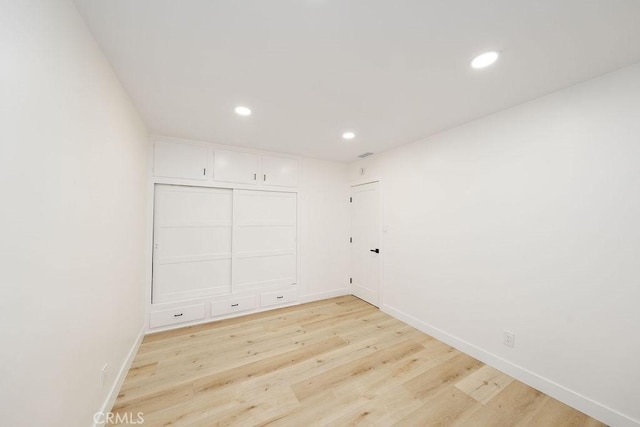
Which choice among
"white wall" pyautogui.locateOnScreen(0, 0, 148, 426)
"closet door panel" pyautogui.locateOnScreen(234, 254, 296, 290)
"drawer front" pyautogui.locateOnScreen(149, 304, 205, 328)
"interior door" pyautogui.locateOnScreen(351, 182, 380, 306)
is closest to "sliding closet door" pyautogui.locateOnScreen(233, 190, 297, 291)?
"closet door panel" pyautogui.locateOnScreen(234, 254, 296, 290)

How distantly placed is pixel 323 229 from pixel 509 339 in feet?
9.01

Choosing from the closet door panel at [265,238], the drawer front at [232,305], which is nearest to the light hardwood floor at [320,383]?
the drawer front at [232,305]

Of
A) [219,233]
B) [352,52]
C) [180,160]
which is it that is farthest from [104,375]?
[352,52]

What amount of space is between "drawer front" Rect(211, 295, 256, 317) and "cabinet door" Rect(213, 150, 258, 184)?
Result: 174 cm

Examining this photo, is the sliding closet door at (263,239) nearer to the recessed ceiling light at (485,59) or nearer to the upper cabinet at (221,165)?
the upper cabinet at (221,165)

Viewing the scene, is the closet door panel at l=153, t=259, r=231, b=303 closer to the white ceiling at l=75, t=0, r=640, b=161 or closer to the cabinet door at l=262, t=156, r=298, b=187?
the cabinet door at l=262, t=156, r=298, b=187

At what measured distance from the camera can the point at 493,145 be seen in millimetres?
2229

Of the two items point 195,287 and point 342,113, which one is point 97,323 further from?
point 342,113

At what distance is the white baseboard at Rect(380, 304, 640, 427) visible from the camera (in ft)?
5.04

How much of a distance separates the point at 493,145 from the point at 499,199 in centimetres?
55

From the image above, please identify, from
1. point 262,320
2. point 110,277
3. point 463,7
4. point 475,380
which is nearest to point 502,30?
point 463,7

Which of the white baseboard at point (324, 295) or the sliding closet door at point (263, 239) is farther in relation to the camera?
the white baseboard at point (324, 295)

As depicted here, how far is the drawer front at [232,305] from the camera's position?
10.1 ft

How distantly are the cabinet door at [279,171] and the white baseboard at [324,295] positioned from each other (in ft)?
6.37
